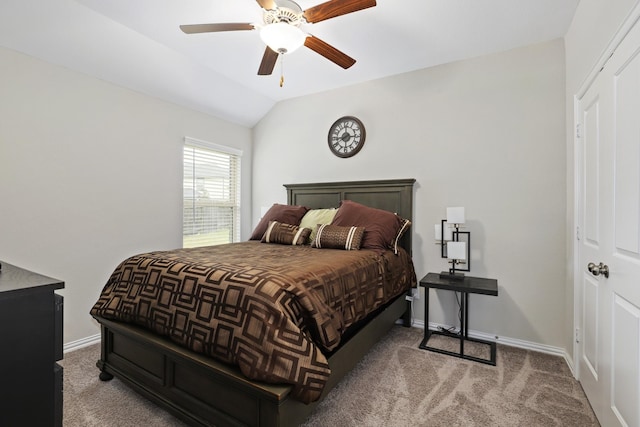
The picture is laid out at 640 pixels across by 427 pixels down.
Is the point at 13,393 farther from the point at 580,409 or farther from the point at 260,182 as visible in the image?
the point at 260,182

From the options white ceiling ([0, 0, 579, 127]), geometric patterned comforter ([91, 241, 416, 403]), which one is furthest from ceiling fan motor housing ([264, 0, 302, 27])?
geometric patterned comforter ([91, 241, 416, 403])

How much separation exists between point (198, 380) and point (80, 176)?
7.32 feet

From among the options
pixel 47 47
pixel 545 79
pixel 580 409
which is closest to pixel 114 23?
pixel 47 47

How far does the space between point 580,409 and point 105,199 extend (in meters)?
3.99

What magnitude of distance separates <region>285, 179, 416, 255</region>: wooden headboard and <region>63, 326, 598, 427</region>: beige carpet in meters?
1.30

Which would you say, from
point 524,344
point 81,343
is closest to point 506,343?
point 524,344

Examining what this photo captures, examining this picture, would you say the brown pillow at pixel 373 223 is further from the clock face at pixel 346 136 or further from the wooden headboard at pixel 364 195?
the clock face at pixel 346 136

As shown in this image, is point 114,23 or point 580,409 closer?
point 580,409

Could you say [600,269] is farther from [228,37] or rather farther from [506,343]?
[228,37]

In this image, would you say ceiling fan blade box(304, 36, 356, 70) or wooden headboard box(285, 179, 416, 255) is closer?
ceiling fan blade box(304, 36, 356, 70)

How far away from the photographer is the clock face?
3567 millimetres

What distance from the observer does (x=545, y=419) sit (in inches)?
67.8

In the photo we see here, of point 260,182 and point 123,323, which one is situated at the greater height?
point 260,182

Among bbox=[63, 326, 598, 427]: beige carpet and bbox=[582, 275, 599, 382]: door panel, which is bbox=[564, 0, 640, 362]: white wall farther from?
bbox=[63, 326, 598, 427]: beige carpet
